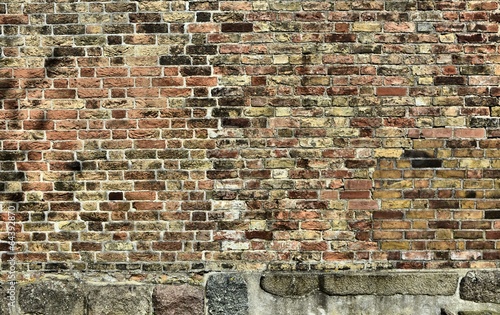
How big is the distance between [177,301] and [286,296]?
770 millimetres

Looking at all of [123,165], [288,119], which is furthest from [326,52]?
[123,165]

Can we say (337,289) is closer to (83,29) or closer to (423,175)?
(423,175)

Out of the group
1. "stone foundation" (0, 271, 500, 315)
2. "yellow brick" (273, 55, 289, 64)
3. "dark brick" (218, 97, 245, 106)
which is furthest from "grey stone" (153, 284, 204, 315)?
"yellow brick" (273, 55, 289, 64)

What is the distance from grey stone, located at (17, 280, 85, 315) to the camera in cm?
297

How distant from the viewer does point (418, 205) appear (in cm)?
298

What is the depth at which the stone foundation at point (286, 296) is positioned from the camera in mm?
2965

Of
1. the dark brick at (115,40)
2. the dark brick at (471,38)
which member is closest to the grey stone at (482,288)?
the dark brick at (471,38)

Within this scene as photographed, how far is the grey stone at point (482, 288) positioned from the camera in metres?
2.97

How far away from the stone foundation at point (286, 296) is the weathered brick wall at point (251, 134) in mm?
115

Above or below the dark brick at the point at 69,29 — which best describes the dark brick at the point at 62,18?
above

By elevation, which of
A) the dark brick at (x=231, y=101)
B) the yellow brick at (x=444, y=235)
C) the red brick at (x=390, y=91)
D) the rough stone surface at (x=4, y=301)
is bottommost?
the rough stone surface at (x=4, y=301)

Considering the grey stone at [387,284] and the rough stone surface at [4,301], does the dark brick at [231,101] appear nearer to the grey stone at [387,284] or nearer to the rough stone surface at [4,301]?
the grey stone at [387,284]

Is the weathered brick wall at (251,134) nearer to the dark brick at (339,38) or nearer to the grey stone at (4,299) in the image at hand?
the dark brick at (339,38)

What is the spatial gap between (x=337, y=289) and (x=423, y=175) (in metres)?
1.01
